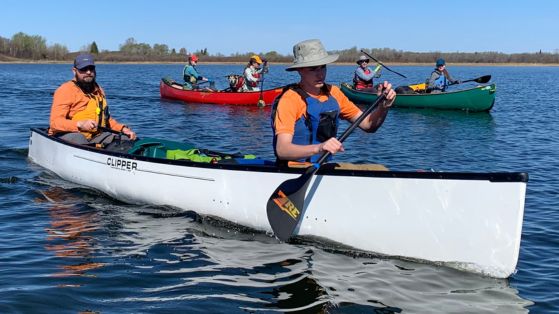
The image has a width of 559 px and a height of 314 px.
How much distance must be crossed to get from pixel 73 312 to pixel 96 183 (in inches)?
149

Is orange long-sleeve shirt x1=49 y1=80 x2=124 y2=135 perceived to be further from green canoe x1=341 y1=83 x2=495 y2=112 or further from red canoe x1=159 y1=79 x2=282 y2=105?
green canoe x1=341 y1=83 x2=495 y2=112

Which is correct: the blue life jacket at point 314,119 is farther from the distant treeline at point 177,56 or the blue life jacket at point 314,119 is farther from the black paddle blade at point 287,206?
the distant treeline at point 177,56

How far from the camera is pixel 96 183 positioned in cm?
794

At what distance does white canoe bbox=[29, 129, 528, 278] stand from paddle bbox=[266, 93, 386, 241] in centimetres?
14

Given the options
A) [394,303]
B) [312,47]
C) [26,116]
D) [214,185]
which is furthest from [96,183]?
[26,116]

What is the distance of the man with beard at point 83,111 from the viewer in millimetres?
8008

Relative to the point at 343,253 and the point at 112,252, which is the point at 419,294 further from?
the point at 112,252

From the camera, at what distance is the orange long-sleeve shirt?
8.03m

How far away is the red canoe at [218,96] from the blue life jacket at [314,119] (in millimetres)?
14512

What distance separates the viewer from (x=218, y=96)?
21141 mm

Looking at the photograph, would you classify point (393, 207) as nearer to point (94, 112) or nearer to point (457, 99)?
point (94, 112)

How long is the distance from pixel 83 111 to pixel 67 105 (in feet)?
0.83

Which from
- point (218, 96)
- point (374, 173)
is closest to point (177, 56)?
point (218, 96)

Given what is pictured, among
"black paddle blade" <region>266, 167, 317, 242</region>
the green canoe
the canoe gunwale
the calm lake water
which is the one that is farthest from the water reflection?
the green canoe
